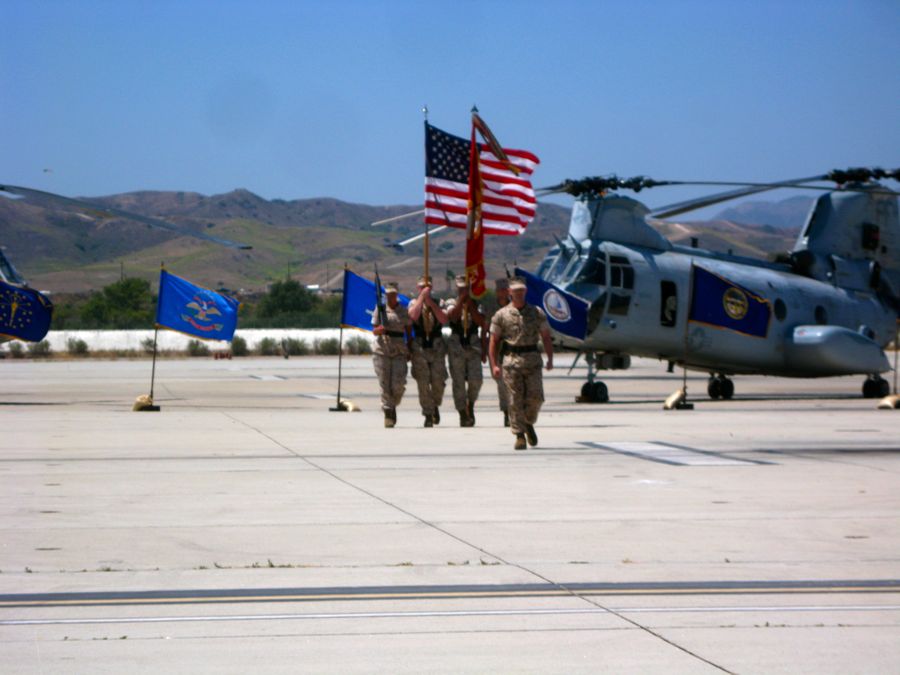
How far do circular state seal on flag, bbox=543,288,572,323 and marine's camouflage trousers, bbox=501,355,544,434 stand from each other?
36.2 ft

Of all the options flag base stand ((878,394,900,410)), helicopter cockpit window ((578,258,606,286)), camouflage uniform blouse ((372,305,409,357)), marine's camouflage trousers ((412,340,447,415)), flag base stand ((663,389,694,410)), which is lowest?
flag base stand ((663,389,694,410))

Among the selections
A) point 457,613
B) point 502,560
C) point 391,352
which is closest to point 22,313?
point 391,352

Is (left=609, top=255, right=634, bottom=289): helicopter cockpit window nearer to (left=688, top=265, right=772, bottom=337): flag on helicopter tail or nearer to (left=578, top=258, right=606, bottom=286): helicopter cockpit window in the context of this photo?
(left=578, top=258, right=606, bottom=286): helicopter cockpit window

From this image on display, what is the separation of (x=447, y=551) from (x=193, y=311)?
57.6ft

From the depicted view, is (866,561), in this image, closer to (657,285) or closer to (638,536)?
(638,536)

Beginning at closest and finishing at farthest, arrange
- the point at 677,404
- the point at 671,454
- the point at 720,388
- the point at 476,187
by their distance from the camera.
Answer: the point at 671,454 < the point at 476,187 < the point at 677,404 < the point at 720,388

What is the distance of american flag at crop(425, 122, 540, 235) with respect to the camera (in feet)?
68.4

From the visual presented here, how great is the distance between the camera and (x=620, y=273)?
28.0 metres

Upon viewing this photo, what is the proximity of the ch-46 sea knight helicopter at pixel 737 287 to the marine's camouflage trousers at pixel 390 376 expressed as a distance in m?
8.56

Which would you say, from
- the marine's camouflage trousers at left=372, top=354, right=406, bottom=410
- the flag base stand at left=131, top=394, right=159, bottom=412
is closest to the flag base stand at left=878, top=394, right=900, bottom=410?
the marine's camouflage trousers at left=372, top=354, right=406, bottom=410

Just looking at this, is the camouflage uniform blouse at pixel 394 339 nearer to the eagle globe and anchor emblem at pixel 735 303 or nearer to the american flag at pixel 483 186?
the american flag at pixel 483 186

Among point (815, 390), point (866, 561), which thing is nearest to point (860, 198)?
point (815, 390)

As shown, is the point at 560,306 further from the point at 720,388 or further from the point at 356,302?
the point at 720,388

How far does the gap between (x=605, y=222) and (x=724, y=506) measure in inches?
705
